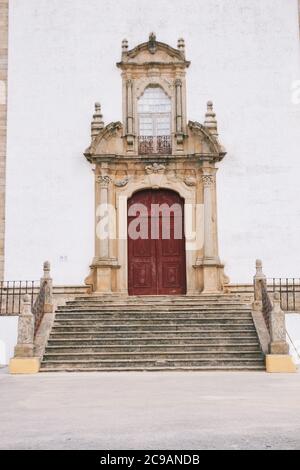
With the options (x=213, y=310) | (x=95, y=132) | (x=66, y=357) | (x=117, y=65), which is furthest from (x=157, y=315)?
(x=117, y=65)

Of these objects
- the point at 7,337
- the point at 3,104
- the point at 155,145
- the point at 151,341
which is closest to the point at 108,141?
the point at 155,145

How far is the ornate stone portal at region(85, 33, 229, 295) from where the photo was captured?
1447 centimetres

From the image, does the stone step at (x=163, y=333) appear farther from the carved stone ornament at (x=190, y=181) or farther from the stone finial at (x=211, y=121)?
the stone finial at (x=211, y=121)

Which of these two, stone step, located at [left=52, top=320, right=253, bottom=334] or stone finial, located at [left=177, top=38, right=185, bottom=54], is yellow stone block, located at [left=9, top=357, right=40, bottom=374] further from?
stone finial, located at [left=177, top=38, right=185, bottom=54]

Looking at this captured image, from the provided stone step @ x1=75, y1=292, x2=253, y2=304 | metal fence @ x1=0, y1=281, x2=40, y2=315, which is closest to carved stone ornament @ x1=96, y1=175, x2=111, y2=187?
stone step @ x1=75, y1=292, x2=253, y2=304

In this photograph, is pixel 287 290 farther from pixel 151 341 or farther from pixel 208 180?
pixel 151 341

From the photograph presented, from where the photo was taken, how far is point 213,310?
12.6 metres

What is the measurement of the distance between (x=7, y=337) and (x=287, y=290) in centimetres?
584

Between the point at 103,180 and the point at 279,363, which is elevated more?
the point at 103,180

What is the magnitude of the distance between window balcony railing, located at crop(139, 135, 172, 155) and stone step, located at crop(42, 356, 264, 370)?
5.89 metres

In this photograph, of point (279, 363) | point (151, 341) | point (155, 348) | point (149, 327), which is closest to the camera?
point (279, 363)

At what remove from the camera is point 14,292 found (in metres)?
13.9
